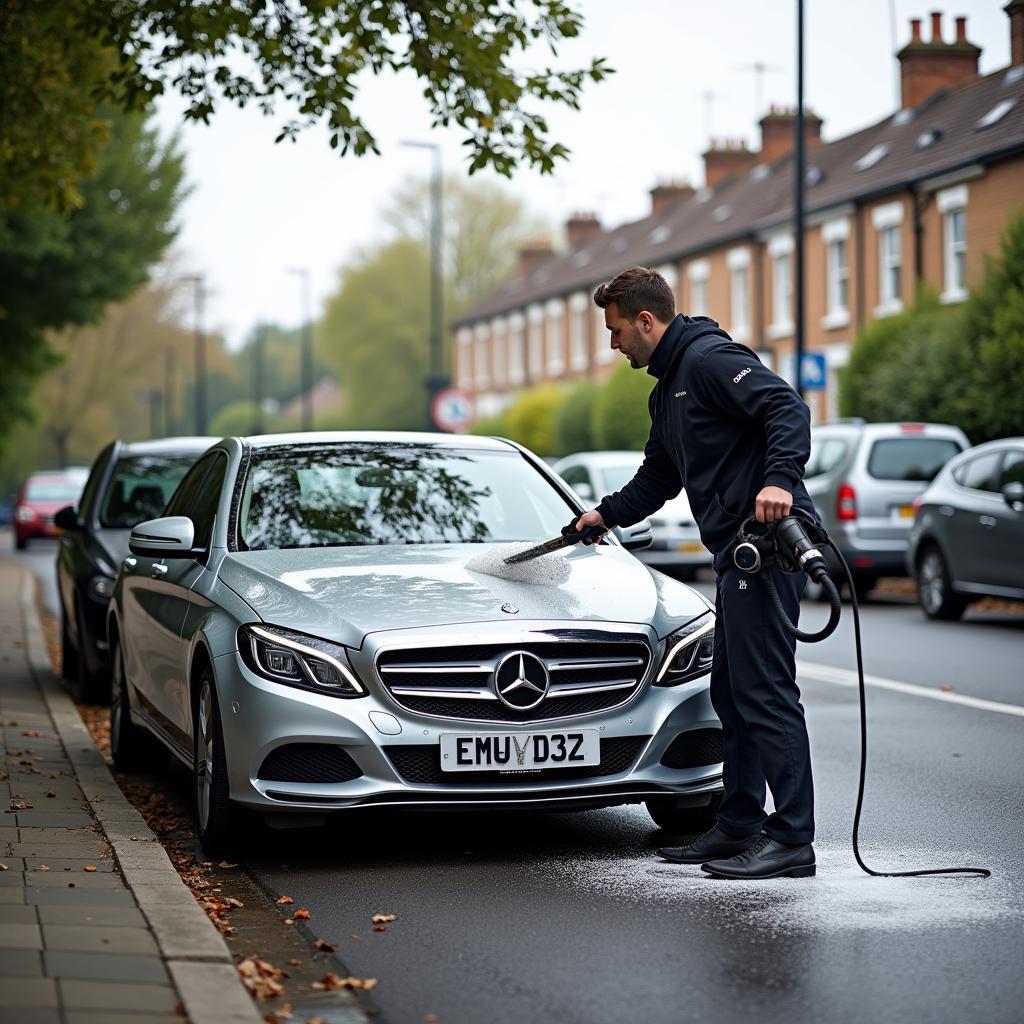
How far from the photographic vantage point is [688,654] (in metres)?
6.79

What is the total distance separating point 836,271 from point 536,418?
1472cm

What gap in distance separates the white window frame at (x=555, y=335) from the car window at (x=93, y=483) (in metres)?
50.2

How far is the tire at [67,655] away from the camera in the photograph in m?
13.3

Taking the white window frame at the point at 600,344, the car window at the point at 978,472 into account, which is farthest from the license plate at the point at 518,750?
the white window frame at the point at 600,344

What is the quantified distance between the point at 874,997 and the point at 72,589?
868 centimetres

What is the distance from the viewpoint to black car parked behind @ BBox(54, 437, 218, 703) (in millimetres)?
11891

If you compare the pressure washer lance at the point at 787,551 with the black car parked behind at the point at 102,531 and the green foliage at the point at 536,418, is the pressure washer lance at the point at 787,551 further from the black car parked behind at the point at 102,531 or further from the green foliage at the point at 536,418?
the green foliage at the point at 536,418

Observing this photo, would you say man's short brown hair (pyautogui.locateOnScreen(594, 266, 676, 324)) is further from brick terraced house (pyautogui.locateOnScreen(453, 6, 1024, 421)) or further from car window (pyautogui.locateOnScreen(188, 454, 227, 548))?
brick terraced house (pyautogui.locateOnScreen(453, 6, 1024, 421))

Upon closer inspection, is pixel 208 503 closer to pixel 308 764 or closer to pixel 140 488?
pixel 308 764

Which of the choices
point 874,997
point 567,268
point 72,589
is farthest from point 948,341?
point 567,268

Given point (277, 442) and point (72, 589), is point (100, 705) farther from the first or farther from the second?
point (277, 442)

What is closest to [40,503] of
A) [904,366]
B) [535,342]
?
[904,366]

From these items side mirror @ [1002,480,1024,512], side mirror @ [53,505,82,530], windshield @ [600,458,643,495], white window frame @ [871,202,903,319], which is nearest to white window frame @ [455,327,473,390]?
white window frame @ [871,202,903,319]

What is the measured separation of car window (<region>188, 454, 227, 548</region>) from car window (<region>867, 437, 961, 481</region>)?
43.7 ft
